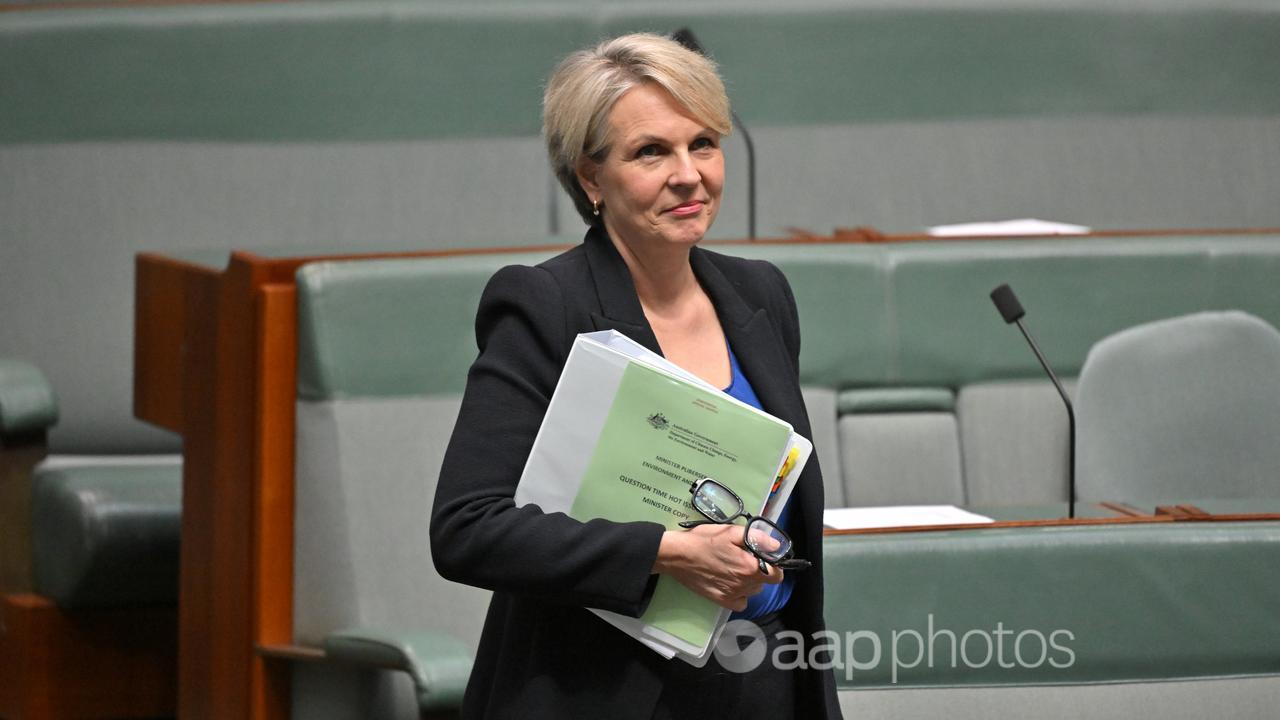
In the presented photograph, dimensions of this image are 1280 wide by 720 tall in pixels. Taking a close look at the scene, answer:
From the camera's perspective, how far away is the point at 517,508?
131cm

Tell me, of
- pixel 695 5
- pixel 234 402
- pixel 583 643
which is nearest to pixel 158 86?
pixel 695 5

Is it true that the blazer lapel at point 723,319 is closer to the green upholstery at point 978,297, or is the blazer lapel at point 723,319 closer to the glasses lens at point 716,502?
the glasses lens at point 716,502

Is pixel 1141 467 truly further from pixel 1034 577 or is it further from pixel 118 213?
pixel 118 213

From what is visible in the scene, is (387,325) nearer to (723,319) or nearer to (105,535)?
(105,535)

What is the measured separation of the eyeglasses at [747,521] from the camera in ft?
4.34

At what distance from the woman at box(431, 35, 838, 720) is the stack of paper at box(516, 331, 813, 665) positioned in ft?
0.09

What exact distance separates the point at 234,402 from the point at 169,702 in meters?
0.92

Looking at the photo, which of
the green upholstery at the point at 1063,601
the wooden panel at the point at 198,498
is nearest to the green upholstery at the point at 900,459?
the green upholstery at the point at 1063,601

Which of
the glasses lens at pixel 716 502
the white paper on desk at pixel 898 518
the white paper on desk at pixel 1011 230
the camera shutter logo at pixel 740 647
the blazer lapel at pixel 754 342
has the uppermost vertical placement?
the white paper on desk at pixel 1011 230

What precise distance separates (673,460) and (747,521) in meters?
0.07

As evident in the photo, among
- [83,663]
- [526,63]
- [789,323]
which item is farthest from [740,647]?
[526,63]

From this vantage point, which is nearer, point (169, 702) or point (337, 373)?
point (337, 373)

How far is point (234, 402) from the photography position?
2.43 m

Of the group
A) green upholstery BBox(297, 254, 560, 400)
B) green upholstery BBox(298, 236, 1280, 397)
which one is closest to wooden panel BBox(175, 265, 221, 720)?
green upholstery BBox(297, 254, 560, 400)
